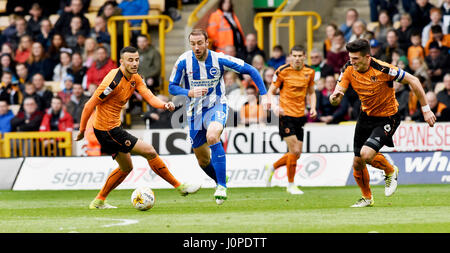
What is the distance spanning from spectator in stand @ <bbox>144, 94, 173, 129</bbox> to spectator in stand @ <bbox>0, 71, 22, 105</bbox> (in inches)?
157

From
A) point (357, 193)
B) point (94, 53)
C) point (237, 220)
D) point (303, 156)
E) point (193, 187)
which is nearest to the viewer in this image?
point (237, 220)

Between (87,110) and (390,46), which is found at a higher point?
(87,110)

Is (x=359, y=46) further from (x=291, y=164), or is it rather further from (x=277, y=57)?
(x=277, y=57)

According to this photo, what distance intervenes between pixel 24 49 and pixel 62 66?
163cm

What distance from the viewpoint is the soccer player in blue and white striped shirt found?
1205cm

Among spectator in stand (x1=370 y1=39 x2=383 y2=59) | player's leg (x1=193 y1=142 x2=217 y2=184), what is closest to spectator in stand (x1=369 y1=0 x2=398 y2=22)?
spectator in stand (x1=370 y1=39 x2=383 y2=59)

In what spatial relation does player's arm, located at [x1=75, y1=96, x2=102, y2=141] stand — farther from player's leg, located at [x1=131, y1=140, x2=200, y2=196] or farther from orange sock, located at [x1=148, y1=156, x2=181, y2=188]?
orange sock, located at [x1=148, y1=156, x2=181, y2=188]

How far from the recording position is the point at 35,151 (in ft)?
65.4

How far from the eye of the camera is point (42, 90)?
861 inches

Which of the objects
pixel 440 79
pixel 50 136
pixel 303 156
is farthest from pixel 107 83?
pixel 440 79

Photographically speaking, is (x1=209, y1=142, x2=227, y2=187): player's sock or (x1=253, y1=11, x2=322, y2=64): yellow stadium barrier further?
(x1=253, y1=11, x2=322, y2=64): yellow stadium barrier

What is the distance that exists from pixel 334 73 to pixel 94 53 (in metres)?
6.02

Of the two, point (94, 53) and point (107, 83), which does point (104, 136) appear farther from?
point (94, 53)

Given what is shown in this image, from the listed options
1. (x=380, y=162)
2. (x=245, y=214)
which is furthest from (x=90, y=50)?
(x=245, y=214)
